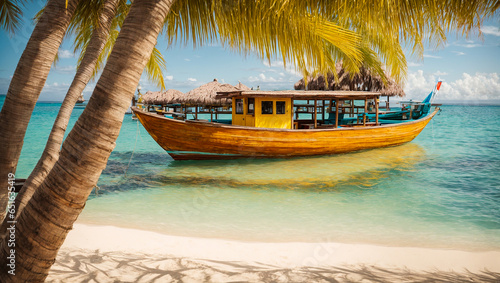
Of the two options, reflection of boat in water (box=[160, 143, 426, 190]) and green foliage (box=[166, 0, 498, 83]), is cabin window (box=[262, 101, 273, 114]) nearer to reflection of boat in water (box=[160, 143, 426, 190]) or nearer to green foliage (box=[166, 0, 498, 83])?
reflection of boat in water (box=[160, 143, 426, 190])

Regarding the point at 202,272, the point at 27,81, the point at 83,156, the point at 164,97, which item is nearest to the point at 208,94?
the point at 164,97

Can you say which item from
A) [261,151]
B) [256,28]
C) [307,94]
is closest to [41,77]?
[256,28]

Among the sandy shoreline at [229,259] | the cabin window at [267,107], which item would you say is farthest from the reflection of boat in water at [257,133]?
the sandy shoreline at [229,259]

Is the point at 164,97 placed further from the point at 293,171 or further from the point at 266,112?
the point at 293,171

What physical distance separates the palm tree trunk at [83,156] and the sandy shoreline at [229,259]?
1.70m

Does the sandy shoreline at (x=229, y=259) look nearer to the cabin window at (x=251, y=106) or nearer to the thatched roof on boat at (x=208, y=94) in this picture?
the cabin window at (x=251, y=106)

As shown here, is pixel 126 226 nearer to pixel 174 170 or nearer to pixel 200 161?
pixel 174 170

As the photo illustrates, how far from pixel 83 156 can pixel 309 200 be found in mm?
6193

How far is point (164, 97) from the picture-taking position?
21.1m

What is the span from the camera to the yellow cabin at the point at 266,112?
37.1 feet

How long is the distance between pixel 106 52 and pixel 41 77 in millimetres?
4811

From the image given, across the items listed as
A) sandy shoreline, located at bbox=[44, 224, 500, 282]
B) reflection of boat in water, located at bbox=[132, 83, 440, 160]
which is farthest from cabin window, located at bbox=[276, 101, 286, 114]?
sandy shoreline, located at bbox=[44, 224, 500, 282]

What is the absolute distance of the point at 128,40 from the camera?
4.81 ft

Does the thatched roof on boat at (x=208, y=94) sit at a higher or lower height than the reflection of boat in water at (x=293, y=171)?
higher
